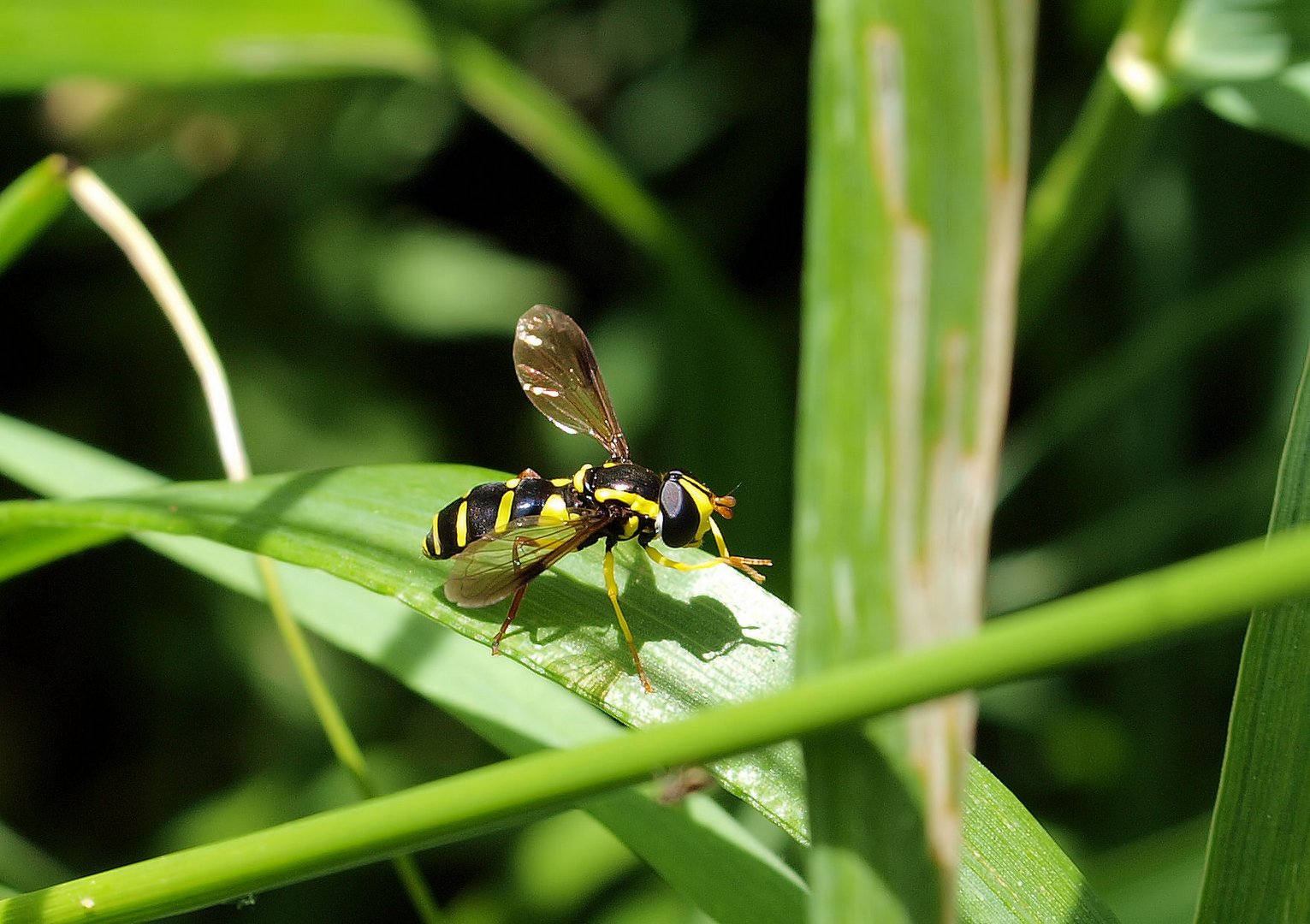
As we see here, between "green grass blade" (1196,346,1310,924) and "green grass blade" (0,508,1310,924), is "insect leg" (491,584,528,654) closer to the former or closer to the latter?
"green grass blade" (0,508,1310,924)

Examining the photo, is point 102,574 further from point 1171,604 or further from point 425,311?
point 1171,604

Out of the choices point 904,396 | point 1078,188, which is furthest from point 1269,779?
point 1078,188

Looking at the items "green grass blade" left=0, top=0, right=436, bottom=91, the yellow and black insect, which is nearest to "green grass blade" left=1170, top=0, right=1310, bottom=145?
the yellow and black insect

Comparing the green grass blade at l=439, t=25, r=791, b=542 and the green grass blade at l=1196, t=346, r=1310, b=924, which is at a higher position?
the green grass blade at l=439, t=25, r=791, b=542

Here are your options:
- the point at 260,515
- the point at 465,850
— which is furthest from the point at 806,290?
the point at 465,850

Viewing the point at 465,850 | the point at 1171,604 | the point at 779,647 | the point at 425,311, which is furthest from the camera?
the point at 425,311

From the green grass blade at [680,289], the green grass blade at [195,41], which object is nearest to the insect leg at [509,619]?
the green grass blade at [680,289]

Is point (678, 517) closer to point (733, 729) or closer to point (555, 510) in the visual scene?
point (555, 510)
